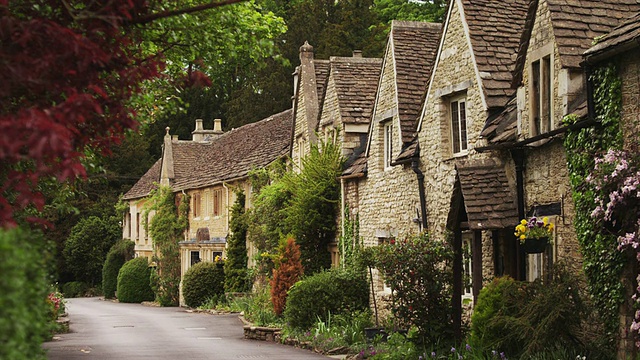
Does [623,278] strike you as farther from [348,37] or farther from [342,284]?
[348,37]

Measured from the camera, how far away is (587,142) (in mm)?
14164

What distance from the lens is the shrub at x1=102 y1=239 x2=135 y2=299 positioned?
188ft

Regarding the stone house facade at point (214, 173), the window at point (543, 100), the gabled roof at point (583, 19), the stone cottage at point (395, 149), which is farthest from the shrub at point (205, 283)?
the gabled roof at point (583, 19)

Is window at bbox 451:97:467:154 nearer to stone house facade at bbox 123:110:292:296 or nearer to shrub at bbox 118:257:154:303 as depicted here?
stone house facade at bbox 123:110:292:296

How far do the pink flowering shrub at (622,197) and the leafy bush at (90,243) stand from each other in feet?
171

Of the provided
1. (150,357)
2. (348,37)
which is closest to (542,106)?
(150,357)

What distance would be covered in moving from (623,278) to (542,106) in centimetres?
382

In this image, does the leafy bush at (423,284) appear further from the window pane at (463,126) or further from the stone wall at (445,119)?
the window pane at (463,126)

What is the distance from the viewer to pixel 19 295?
18.9 feet

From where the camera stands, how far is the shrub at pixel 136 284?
5122 cm

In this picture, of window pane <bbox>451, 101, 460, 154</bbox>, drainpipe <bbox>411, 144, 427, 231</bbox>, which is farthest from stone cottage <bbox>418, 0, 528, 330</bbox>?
drainpipe <bbox>411, 144, 427, 231</bbox>

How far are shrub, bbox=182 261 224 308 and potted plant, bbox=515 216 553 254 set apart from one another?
25899 mm

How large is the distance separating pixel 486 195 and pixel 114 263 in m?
44.3

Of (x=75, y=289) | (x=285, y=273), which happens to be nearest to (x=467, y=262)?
(x=285, y=273)
